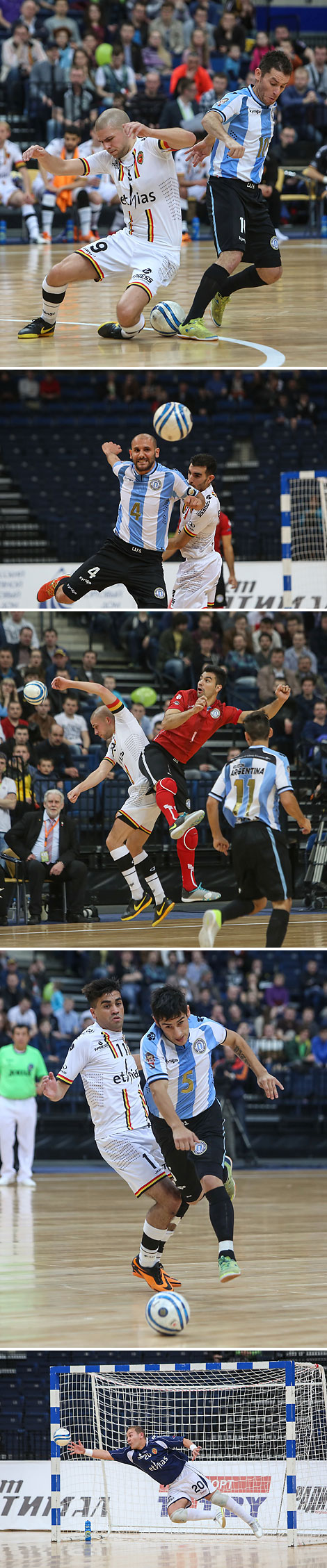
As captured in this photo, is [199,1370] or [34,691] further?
[34,691]

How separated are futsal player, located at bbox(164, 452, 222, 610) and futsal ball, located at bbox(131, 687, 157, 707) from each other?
3.36 metres

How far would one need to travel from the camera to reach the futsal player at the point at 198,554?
10.5 m

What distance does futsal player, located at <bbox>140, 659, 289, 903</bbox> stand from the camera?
9.91 meters

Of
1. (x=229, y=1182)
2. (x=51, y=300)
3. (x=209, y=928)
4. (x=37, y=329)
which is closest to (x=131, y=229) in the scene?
(x=51, y=300)

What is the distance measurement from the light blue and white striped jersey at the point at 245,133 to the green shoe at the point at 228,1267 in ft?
20.9

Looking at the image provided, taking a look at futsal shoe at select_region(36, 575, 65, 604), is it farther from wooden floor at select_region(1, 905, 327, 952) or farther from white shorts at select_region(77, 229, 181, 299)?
wooden floor at select_region(1, 905, 327, 952)

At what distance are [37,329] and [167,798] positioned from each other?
3173 millimetres

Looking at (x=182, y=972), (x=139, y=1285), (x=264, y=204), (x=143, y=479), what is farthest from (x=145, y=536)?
(x=182, y=972)

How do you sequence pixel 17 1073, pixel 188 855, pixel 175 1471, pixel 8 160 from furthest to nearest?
pixel 8 160, pixel 17 1073, pixel 188 855, pixel 175 1471

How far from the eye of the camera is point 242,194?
1016cm

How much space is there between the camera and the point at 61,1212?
13.8 metres

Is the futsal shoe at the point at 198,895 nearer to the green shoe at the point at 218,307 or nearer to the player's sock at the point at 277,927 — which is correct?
the player's sock at the point at 277,927

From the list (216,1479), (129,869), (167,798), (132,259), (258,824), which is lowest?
(216,1479)

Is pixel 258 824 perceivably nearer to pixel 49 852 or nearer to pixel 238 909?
pixel 238 909
